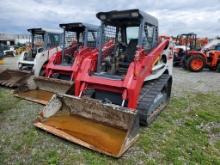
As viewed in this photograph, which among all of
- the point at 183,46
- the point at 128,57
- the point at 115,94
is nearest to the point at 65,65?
the point at 128,57

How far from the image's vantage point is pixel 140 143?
4.13 m

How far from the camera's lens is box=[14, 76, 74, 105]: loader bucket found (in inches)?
249

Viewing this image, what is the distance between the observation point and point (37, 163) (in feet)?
11.2

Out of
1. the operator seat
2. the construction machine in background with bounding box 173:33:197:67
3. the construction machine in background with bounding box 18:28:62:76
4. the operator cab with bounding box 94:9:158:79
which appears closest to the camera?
the operator cab with bounding box 94:9:158:79

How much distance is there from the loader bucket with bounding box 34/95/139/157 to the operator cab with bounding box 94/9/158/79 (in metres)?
0.88

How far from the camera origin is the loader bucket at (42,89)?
633 centimetres

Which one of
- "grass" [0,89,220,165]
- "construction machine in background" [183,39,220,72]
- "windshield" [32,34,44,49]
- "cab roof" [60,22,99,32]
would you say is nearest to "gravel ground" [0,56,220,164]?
"grass" [0,89,220,165]

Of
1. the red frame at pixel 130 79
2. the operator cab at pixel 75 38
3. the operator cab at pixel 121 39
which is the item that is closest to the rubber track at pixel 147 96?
the red frame at pixel 130 79

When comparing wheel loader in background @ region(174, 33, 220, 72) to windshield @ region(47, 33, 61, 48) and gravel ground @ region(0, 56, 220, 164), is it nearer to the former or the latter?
windshield @ region(47, 33, 61, 48)

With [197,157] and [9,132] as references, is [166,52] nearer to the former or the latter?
[197,157]

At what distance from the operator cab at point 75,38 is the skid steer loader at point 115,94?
2.33 m

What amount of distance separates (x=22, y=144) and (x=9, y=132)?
1.93ft

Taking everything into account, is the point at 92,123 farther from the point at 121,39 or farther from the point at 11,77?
the point at 11,77

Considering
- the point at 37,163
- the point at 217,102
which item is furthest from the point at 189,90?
the point at 37,163
